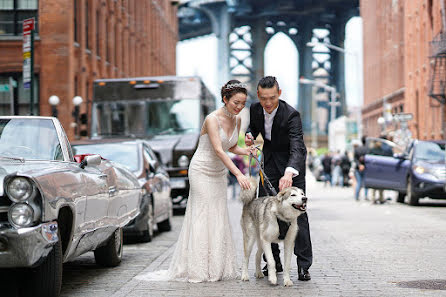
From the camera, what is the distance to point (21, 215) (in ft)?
21.0

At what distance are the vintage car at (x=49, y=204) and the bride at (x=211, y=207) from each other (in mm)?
877

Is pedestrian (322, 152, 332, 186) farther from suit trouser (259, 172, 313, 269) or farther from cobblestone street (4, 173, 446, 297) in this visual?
suit trouser (259, 172, 313, 269)

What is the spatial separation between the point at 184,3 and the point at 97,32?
5675cm

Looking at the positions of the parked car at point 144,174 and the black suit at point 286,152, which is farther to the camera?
the parked car at point 144,174

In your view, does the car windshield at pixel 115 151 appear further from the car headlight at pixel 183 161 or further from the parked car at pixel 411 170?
the parked car at pixel 411 170

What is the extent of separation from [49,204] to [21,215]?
28 centimetres

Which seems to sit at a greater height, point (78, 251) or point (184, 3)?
point (184, 3)

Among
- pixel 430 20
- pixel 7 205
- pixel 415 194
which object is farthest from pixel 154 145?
pixel 430 20

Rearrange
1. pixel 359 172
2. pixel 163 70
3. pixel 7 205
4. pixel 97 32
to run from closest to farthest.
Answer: pixel 7 205, pixel 359 172, pixel 97 32, pixel 163 70

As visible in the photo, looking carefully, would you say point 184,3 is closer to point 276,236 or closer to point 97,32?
point 97,32

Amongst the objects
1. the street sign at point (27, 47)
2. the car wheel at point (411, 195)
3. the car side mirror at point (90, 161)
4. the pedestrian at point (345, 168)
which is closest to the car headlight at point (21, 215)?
the car side mirror at point (90, 161)

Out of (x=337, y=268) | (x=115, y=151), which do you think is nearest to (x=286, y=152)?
(x=337, y=268)

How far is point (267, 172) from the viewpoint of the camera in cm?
874

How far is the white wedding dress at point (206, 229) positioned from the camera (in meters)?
8.39
